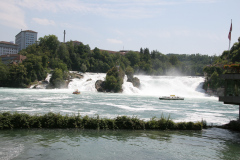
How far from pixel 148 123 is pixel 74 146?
6844 mm

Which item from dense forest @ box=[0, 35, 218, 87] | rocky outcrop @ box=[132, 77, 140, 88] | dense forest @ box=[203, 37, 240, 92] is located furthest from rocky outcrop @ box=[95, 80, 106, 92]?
dense forest @ box=[203, 37, 240, 92]

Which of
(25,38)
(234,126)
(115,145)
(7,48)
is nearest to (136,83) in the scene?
(234,126)

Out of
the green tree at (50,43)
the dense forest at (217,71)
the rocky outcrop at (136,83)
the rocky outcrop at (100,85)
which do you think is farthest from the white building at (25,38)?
the dense forest at (217,71)

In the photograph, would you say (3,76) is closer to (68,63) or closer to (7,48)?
(68,63)

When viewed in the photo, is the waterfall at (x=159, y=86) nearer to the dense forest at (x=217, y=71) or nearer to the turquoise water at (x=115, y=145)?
the dense forest at (x=217, y=71)

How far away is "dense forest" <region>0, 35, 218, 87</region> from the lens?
7631cm

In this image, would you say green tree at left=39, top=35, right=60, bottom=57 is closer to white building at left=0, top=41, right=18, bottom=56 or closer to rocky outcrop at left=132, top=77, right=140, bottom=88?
rocky outcrop at left=132, top=77, right=140, bottom=88

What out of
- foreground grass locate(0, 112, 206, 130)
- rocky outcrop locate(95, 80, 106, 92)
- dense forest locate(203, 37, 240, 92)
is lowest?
foreground grass locate(0, 112, 206, 130)

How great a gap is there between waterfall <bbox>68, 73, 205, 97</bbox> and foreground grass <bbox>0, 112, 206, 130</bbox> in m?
51.9

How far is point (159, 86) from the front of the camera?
76.1 m

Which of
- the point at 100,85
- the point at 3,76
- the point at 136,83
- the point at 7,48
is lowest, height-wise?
the point at 100,85

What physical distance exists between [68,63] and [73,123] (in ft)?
302

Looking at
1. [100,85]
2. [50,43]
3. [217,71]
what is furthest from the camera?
[50,43]

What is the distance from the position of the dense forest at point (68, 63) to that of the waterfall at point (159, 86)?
6.95m
